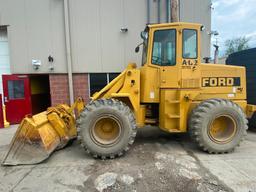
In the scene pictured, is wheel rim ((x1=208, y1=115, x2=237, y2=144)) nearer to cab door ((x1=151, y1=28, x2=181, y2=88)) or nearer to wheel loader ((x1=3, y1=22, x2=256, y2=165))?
wheel loader ((x1=3, y1=22, x2=256, y2=165))

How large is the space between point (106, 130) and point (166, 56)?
2156mm

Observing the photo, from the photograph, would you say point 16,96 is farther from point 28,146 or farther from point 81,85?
point 28,146

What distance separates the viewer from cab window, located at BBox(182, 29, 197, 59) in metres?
4.48

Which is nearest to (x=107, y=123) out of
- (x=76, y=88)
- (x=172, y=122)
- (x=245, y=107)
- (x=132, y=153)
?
(x=132, y=153)

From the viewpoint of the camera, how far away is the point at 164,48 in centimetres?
459

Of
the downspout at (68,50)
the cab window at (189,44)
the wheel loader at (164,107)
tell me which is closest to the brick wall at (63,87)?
the downspout at (68,50)

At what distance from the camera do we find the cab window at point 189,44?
448 cm

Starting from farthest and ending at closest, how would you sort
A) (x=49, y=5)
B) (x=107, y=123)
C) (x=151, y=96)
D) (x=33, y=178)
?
(x=49, y=5) < (x=151, y=96) < (x=107, y=123) < (x=33, y=178)

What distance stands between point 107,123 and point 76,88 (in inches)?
190

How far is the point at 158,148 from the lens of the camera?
189 inches

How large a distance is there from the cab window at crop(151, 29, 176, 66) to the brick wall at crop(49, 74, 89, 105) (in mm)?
4822

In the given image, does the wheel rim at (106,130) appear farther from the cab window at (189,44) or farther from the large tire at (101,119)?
the cab window at (189,44)

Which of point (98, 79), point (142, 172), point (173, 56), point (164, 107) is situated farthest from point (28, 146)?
point (98, 79)

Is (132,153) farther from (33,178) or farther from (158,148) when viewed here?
(33,178)
